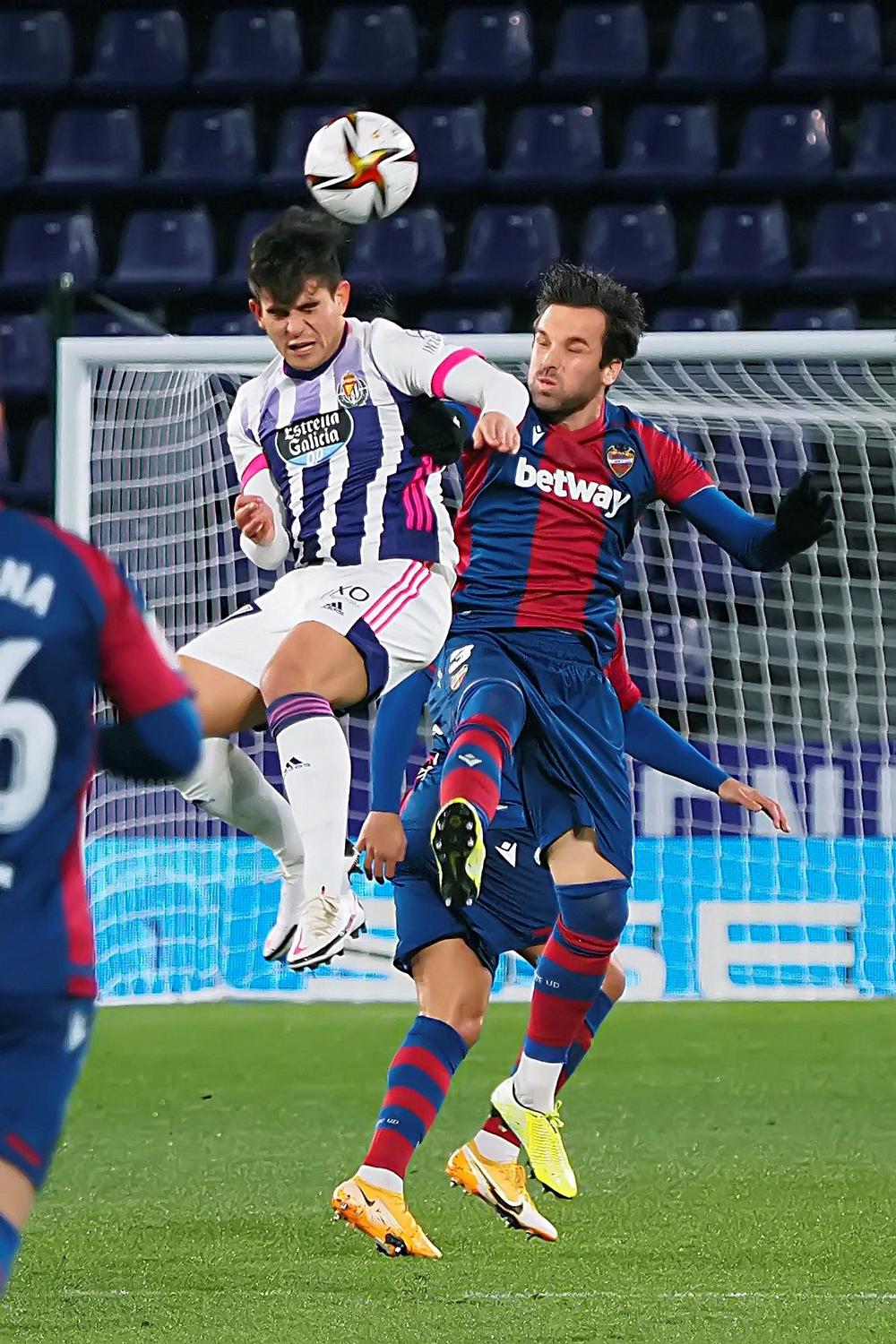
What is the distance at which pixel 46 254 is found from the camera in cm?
1165

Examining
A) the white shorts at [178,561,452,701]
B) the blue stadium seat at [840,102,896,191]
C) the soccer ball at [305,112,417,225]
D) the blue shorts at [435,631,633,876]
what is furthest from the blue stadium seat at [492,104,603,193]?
the white shorts at [178,561,452,701]

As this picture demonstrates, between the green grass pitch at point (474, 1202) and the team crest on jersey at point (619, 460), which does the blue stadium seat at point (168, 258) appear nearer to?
the green grass pitch at point (474, 1202)

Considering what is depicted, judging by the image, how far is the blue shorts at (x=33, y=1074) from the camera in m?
2.53

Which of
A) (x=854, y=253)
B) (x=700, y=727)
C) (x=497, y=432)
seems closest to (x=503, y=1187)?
(x=497, y=432)

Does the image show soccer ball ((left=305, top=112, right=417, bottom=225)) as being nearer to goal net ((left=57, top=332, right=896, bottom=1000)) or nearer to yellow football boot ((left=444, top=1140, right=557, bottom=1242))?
yellow football boot ((left=444, top=1140, right=557, bottom=1242))

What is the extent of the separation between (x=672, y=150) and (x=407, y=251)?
5.31 feet

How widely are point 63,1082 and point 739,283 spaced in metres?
9.42

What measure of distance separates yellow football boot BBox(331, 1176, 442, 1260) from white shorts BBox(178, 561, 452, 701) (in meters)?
1.07

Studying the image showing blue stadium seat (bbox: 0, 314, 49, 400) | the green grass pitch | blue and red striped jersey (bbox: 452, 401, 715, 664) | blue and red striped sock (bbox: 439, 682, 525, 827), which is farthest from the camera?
blue stadium seat (bbox: 0, 314, 49, 400)

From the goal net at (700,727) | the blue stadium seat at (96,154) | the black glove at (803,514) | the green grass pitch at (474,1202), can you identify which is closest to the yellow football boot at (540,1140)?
the green grass pitch at (474,1202)

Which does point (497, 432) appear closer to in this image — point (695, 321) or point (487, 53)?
point (695, 321)

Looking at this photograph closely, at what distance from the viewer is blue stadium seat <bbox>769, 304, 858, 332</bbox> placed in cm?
1110

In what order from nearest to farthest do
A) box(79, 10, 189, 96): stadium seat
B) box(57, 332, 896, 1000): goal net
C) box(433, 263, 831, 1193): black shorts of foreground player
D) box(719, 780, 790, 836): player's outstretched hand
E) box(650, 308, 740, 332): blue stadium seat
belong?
1. box(433, 263, 831, 1193): black shorts of foreground player
2. box(719, 780, 790, 836): player's outstretched hand
3. box(57, 332, 896, 1000): goal net
4. box(650, 308, 740, 332): blue stadium seat
5. box(79, 10, 189, 96): stadium seat

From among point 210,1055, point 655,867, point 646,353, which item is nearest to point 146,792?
point 210,1055
